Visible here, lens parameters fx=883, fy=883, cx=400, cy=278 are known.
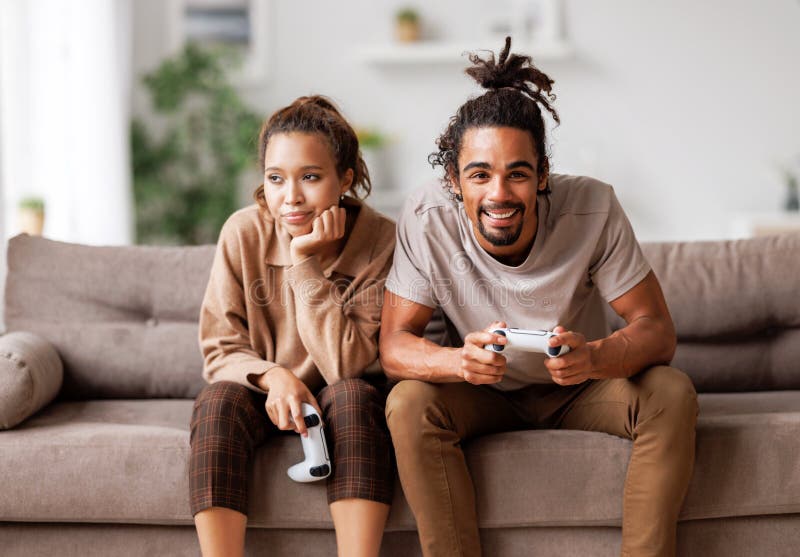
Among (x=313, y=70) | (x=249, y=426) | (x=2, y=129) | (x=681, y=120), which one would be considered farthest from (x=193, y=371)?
(x=681, y=120)

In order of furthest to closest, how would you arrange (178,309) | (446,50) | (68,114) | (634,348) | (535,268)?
(446,50), (68,114), (178,309), (535,268), (634,348)

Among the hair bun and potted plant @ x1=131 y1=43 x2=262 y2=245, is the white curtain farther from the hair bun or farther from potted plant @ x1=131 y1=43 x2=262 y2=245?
the hair bun

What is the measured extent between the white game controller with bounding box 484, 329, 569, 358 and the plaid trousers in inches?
11.4

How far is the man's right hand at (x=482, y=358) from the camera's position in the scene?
154cm

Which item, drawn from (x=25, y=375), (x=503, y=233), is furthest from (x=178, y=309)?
(x=503, y=233)

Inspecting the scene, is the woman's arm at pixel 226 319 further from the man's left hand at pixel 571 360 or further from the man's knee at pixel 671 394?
the man's knee at pixel 671 394

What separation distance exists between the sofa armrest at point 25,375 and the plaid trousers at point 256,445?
16.6 inches

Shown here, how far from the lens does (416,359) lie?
1.68 meters

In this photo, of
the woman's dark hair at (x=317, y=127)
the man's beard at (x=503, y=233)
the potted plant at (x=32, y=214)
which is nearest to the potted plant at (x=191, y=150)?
the potted plant at (x=32, y=214)

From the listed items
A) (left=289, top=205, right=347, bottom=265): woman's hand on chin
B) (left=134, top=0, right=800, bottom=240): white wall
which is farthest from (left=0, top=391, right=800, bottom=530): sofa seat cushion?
(left=134, top=0, right=800, bottom=240): white wall

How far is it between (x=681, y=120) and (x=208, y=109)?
2561 millimetres

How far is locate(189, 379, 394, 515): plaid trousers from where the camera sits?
1.59m

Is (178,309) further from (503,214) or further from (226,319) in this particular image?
(503,214)

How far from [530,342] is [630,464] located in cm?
32
